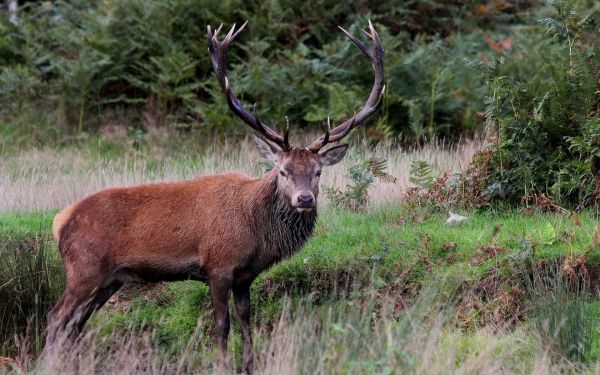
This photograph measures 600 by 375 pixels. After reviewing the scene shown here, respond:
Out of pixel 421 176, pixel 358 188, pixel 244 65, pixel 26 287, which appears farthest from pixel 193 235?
pixel 244 65

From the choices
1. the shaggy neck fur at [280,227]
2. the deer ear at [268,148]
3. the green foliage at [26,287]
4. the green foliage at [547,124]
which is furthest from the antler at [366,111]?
the green foliage at [26,287]

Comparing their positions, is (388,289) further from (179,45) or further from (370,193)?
(179,45)

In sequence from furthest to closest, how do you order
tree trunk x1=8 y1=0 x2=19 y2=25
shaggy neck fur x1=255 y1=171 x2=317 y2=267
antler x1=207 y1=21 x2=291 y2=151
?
tree trunk x1=8 y1=0 x2=19 y2=25
antler x1=207 y1=21 x2=291 y2=151
shaggy neck fur x1=255 y1=171 x2=317 y2=267

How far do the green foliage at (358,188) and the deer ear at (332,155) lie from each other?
1.87 meters

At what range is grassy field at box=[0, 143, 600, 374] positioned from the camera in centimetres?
602

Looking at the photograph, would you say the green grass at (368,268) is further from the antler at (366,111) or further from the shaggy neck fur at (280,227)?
the antler at (366,111)

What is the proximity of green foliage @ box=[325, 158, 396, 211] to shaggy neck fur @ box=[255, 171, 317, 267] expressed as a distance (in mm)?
2150

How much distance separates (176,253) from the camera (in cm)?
720

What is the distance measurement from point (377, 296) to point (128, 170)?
504 cm

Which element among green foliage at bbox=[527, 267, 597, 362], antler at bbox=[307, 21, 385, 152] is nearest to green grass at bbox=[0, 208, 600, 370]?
green foliage at bbox=[527, 267, 597, 362]

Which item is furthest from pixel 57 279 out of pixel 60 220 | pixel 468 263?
pixel 468 263

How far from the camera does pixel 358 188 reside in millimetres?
9539

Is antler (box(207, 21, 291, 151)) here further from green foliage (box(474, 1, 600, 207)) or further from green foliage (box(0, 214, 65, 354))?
green foliage (box(474, 1, 600, 207))

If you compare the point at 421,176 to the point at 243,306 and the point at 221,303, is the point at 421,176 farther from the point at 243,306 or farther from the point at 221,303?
the point at 221,303
